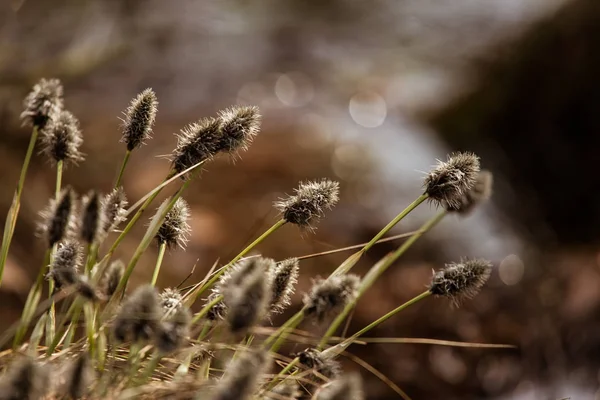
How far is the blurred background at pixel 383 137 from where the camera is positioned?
13.9 ft

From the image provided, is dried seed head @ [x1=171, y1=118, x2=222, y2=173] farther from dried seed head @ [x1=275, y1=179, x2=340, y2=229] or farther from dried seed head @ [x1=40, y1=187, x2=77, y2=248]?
dried seed head @ [x1=40, y1=187, x2=77, y2=248]

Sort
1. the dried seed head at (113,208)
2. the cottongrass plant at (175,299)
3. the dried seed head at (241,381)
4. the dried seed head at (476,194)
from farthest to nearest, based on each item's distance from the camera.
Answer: the dried seed head at (476,194) < the dried seed head at (113,208) < the cottongrass plant at (175,299) < the dried seed head at (241,381)

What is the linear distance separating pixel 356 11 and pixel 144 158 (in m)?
4.31

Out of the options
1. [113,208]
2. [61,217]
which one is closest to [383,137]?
[113,208]

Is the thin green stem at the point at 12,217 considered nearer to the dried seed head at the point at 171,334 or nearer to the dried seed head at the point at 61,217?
the dried seed head at the point at 61,217

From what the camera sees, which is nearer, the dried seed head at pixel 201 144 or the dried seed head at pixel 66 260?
the dried seed head at pixel 66 260

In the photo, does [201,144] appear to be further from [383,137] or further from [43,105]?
[383,137]

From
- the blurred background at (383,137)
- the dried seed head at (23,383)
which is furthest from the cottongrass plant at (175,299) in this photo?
the blurred background at (383,137)

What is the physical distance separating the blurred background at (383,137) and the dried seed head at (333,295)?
2128mm

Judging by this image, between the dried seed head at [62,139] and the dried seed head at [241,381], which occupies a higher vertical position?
the dried seed head at [62,139]

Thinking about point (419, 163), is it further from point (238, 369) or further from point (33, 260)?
point (238, 369)

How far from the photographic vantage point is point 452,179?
64.4 inches

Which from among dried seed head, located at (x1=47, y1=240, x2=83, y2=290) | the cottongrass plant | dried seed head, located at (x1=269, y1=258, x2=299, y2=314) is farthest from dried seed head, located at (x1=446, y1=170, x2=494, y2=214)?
dried seed head, located at (x1=47, y1=240, x2=83, y2=290)

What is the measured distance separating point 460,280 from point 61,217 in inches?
32.4
